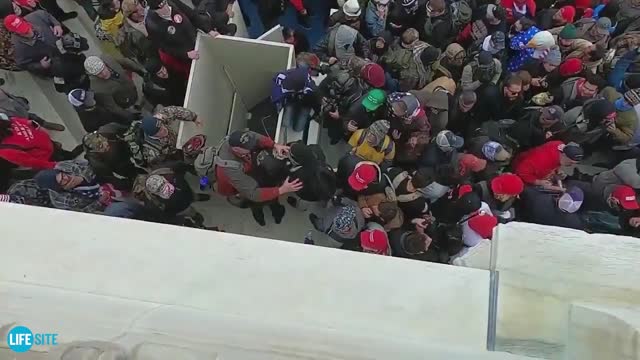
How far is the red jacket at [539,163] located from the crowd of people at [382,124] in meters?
0.02

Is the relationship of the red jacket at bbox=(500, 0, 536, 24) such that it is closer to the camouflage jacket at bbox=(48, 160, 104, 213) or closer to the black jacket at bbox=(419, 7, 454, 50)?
the black jacket at bbox=(419, 7, 454, 50)

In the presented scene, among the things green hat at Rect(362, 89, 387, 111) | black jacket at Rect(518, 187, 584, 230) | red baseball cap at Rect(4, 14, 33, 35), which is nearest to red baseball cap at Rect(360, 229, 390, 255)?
green hat at Rect(362, 89, 387, 111)

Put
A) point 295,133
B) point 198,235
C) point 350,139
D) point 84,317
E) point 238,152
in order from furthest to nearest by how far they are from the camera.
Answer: point 295,133, point 350,139, point 238,152, point 198,235, point 84,317

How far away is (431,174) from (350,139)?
29.2 inches

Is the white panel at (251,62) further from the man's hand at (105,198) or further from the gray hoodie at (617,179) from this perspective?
the gray hoodie at (617,179)

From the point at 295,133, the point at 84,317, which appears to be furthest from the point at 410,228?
the point at 84,317

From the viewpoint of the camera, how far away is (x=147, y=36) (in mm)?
5223

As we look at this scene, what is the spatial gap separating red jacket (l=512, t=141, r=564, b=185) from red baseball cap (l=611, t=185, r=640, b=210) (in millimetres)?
468

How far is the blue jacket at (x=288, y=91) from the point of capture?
5055mm

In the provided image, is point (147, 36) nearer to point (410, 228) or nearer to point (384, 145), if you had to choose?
point (384, 145)

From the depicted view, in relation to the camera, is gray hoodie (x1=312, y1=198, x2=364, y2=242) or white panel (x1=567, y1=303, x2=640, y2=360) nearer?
white panel (x1=567, y1=303, x2=640, y2=360)

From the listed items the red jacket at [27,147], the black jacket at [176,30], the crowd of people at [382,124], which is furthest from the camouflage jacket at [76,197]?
the black jacket at [176,30]

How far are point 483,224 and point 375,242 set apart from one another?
2.51 feet

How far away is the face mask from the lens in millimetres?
5021
